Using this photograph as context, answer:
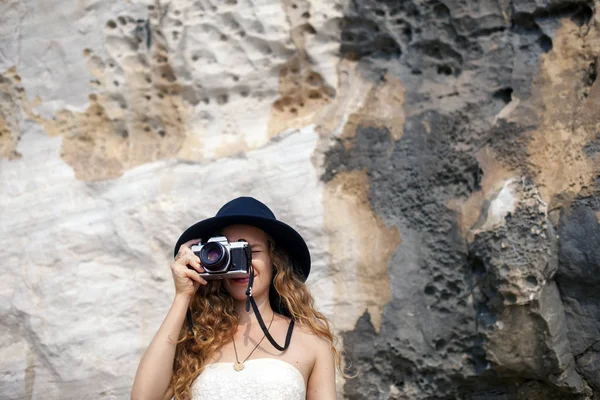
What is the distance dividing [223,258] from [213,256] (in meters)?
0.04

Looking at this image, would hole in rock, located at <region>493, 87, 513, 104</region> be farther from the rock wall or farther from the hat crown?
the hat crown

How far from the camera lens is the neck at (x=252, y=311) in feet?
7.38

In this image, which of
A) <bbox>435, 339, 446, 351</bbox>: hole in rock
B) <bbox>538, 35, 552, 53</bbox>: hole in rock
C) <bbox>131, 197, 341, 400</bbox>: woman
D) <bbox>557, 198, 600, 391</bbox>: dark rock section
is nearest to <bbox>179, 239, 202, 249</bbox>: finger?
<bbox>131, 197, 341, 400</bbox>: woman

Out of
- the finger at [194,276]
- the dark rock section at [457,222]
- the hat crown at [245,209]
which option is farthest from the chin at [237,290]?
the dark rock section at [457,222]

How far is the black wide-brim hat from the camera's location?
2219 millimetres

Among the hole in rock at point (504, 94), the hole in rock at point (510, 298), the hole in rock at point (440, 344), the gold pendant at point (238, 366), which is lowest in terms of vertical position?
the hole in rock at point (440, 344)

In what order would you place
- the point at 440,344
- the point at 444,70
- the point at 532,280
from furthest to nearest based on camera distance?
the point at 444,70
the point at 440,344
the point at 532,280

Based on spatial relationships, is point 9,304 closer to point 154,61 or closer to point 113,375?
point 113,375

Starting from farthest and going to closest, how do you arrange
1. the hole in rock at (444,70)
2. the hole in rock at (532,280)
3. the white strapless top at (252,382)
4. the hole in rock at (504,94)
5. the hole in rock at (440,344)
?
the hole in rock at (444,70), the hole in rock at (504,94), the hole in rock at (440,344), the hole in rock at (532,280), the white strapless top at (252,382)

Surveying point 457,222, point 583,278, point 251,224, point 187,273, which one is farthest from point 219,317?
point 583,278

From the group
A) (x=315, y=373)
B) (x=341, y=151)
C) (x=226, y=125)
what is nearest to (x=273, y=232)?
(x=315, y=373)

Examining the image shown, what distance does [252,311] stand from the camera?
2.27m

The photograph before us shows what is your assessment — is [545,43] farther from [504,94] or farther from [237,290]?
[237,290]

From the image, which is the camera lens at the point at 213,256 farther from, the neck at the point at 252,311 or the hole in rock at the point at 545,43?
the hole in rock at the point at 545,43
